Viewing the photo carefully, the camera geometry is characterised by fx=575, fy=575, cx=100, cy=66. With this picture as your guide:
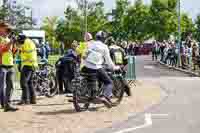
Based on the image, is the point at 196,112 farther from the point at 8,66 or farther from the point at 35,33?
the point at 35,33

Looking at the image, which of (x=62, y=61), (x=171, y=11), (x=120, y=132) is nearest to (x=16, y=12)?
→ (x=171, y=11)

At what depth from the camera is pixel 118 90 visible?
14469 millimetres

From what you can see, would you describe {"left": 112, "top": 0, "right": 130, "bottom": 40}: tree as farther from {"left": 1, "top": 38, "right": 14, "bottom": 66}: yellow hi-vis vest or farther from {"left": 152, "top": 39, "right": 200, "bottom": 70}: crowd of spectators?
{"left": 1, "top": 38, "right": 14, "bottom": 66}: yellow hi-vis vest

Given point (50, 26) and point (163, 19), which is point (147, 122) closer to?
point (163, 19)

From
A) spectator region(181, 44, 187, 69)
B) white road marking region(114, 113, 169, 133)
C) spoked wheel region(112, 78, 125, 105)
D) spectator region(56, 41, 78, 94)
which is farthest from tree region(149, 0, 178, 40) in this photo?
white road marking region(114, 113, 169, 133)

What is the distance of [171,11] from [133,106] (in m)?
62.7

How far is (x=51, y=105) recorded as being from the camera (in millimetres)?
14328

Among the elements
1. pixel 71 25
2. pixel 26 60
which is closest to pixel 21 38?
pixel 26 60

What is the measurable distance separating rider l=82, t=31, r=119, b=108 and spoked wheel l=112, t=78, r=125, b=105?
2.75ft

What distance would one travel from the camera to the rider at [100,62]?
13016 mm

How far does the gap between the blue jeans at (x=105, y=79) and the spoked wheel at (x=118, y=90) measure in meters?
0.86

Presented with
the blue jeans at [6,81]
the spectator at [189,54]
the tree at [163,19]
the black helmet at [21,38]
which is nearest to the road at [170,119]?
the blue jeans at [6,81]

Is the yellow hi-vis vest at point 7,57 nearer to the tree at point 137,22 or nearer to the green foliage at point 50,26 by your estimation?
the tree at point 137,22

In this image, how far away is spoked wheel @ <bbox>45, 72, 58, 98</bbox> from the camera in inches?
642
